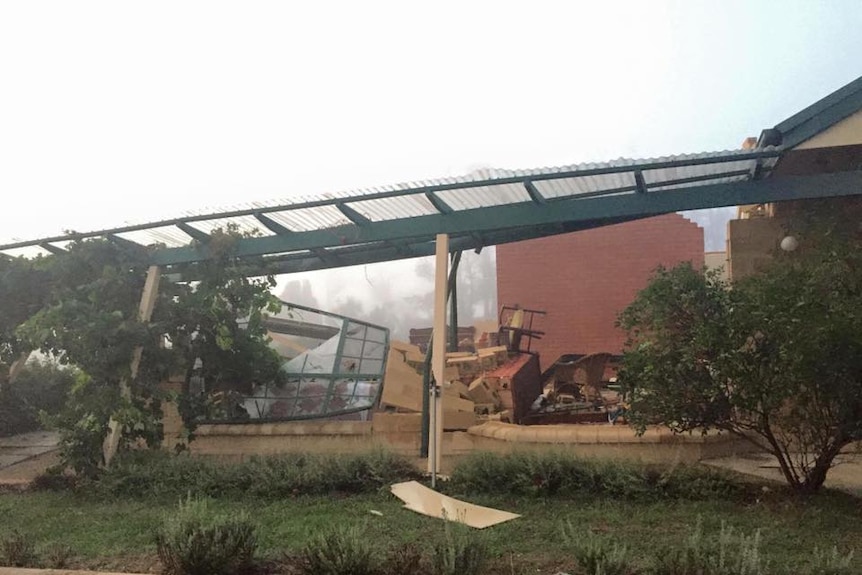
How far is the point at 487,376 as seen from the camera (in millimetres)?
10891

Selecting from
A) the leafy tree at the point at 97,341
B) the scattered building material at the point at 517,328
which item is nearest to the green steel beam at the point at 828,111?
the scattered building material at the point at 517,328

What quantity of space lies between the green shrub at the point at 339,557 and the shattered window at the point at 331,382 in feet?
19.4

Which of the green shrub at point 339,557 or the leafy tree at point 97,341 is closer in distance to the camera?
the green shrub at point 339,557

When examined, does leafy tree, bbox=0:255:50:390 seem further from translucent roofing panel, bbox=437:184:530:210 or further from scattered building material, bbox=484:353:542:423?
scattered building material, bbox=484:353:542:423

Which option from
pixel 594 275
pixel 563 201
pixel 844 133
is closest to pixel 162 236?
pixel 563 201

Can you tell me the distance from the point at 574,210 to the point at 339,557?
4.89 meters

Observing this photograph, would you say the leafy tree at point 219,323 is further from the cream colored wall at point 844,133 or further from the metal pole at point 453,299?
the cream colored wall at point 844,133

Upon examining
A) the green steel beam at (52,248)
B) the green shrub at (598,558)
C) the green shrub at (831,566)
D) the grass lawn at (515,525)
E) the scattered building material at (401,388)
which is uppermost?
the green steel beam at (52,248)

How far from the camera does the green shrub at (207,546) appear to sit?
14.4ft

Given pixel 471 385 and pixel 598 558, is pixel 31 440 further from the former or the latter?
pixel 598 558

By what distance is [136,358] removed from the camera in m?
8.61

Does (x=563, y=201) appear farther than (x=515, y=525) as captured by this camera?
Yes

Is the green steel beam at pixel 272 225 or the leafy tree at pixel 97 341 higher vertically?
the green steel beam at pixel 272 225

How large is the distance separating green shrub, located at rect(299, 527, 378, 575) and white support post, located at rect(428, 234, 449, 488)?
252cm
